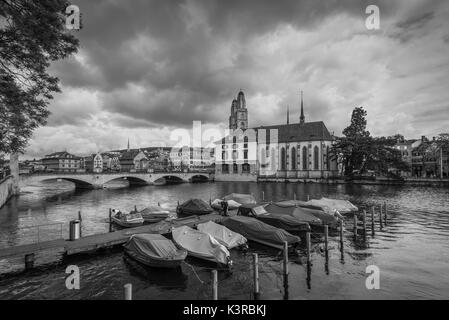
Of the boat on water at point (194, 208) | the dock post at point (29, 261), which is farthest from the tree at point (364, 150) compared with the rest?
the dock post at point (29, 261)

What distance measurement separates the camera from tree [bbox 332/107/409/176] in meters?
90.9

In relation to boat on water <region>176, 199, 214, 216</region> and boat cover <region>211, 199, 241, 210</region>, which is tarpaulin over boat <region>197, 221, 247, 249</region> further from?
boat cover <region>211, 199, 241, 210</region>

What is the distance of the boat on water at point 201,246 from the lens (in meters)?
17.5

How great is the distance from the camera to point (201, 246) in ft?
61.6

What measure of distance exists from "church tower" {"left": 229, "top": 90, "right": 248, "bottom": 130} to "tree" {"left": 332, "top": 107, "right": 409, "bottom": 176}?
5226 centimetres

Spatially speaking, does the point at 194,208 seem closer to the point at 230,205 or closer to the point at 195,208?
the point at 195,208

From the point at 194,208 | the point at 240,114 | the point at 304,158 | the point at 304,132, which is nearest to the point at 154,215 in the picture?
the point at 194,208

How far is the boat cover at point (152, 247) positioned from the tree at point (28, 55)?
9271mm

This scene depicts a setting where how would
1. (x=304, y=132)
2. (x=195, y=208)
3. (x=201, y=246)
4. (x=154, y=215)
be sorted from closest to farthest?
(x=201, y=246)
(x=154, y=215)
(x=195, y=208)
(x=304, y=132)

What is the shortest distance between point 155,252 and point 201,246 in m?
3.24

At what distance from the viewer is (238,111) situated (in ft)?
463

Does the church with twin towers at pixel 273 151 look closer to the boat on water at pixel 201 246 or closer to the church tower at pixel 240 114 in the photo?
the church tower at pixel 240 114

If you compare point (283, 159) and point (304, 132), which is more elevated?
point (304, 132)
